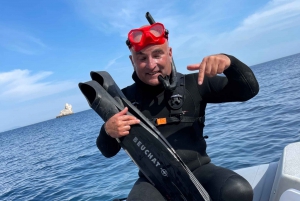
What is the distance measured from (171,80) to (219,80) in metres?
0.45

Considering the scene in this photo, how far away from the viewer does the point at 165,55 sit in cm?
244

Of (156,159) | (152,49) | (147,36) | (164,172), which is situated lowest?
(164,172)

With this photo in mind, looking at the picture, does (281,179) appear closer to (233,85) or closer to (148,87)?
(233,85)

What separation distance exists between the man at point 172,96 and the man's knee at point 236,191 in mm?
73

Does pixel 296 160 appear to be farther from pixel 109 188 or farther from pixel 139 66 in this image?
pixel 109 188

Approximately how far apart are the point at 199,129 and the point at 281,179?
0.80 m

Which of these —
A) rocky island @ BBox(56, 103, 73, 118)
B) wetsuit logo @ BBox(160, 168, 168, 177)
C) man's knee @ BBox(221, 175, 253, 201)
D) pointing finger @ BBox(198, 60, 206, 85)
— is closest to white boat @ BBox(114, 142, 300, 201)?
man's knee @ BBox(221, 175, 253, 201)

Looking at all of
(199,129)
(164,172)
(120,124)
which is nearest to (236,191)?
(164,172)

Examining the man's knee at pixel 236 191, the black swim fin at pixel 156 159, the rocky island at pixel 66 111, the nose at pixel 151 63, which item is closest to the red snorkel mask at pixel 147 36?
the nose at pixel 151 63

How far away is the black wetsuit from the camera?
1.98 m

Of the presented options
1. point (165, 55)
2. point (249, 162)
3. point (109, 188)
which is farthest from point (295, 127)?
point (165, 55)

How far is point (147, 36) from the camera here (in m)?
2.35

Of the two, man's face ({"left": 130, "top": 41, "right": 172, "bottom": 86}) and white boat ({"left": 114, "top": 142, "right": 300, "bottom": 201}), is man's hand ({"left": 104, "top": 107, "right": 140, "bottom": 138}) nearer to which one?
man's face ({"left": 130, "top": 41, "right": 172, "bottom": 86})

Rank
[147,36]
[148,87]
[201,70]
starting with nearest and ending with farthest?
[201,70]
[147,36]
[148,87]
